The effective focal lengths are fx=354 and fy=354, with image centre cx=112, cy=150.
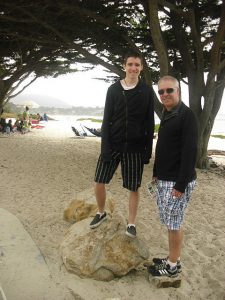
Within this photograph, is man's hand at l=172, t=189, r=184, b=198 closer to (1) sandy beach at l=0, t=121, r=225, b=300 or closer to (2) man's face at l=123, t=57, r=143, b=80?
(1) sandy beach at l=0, t=121, r=225, b=300

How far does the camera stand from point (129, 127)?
150 inches

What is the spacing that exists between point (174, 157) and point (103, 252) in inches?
57.1

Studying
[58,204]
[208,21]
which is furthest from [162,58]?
[58,204]

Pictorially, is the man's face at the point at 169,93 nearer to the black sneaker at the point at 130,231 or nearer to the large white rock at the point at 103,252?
the black sneaker at the point at 130,231

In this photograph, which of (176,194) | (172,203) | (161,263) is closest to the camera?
(176,194)

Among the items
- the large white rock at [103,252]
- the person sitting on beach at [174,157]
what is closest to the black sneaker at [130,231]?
the large white rock at [103,252]

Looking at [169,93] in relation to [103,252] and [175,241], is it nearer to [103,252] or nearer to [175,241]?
[175,241]

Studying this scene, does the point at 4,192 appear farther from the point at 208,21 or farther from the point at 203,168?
the point at 208,21

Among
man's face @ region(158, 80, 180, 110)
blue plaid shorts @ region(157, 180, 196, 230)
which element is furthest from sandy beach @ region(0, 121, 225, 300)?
man's face @ region(158, 80, 180, 110)

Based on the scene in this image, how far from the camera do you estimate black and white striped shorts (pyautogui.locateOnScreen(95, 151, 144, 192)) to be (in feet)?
12.8

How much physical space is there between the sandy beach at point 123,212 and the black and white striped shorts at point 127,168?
3.58 ft

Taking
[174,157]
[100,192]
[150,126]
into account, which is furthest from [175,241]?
[150,126]

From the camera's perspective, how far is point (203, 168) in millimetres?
11180

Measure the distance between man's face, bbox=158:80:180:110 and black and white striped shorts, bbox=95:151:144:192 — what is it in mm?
741
